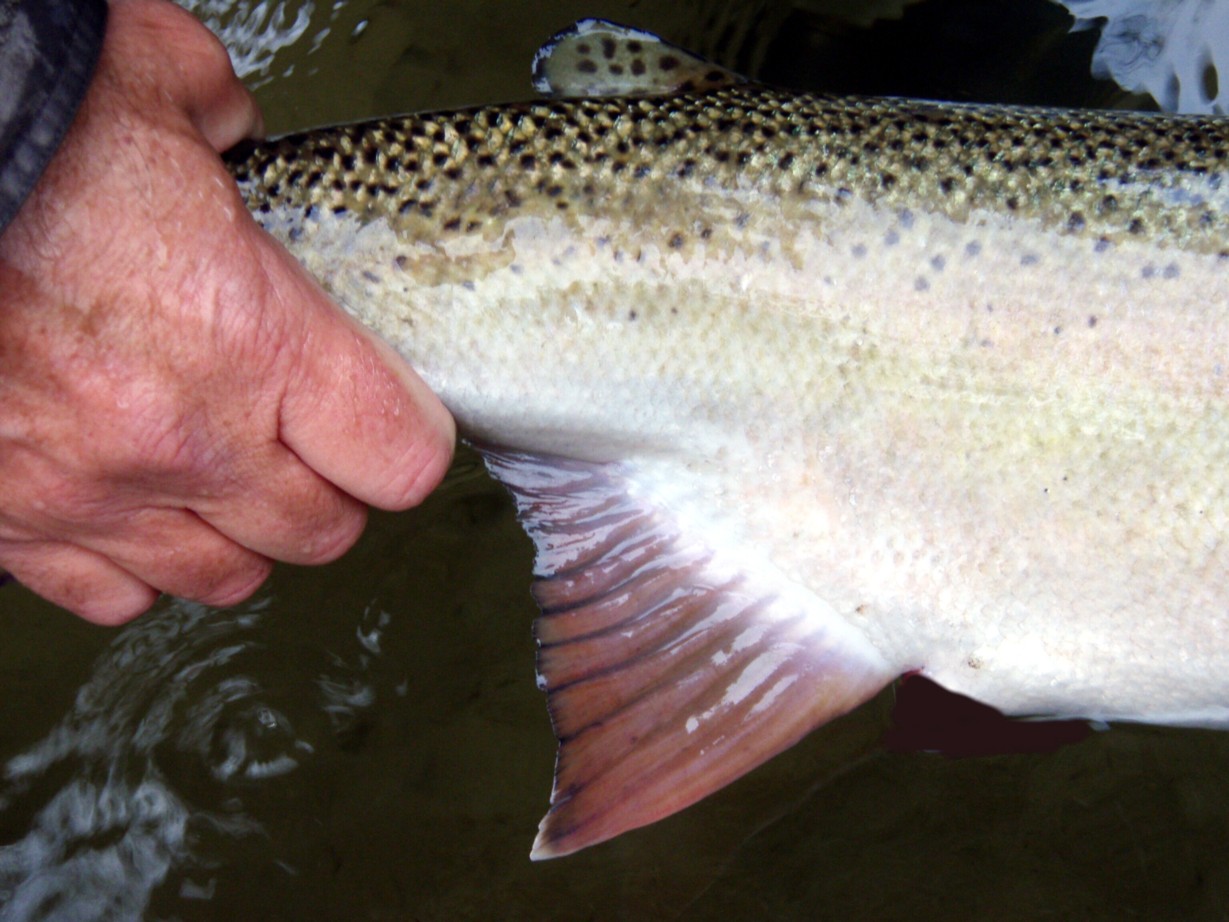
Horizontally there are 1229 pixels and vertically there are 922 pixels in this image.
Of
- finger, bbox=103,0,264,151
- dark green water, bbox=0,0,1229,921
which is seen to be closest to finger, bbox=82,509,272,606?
finger, bbox=103,0,264,151

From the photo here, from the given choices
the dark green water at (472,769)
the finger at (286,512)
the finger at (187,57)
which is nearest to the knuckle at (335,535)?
the finger at (286,512)

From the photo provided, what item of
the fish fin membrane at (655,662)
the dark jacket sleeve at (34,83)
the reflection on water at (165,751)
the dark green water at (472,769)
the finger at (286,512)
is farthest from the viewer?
the reflection on water at (165,751)

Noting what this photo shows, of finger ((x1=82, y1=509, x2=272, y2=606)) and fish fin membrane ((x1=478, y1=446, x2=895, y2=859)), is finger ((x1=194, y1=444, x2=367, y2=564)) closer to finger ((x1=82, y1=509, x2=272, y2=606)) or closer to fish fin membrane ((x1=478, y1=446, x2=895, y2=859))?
finger ((x1=82, y1=509, x2=272, y2=606))

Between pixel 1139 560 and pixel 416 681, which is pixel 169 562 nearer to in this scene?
pixel 416 681

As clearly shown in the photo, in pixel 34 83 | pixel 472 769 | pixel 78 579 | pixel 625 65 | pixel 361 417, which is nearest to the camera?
pixel 34 83

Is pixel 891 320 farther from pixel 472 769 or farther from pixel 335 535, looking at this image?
pixel 472 769

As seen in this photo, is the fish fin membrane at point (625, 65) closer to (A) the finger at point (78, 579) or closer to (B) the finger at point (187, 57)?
(B) the finger at point (187, 57)

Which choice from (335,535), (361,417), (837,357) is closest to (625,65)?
(837,357)

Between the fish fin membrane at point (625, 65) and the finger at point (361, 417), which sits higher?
the fish fin membrane at point (625, 65)
